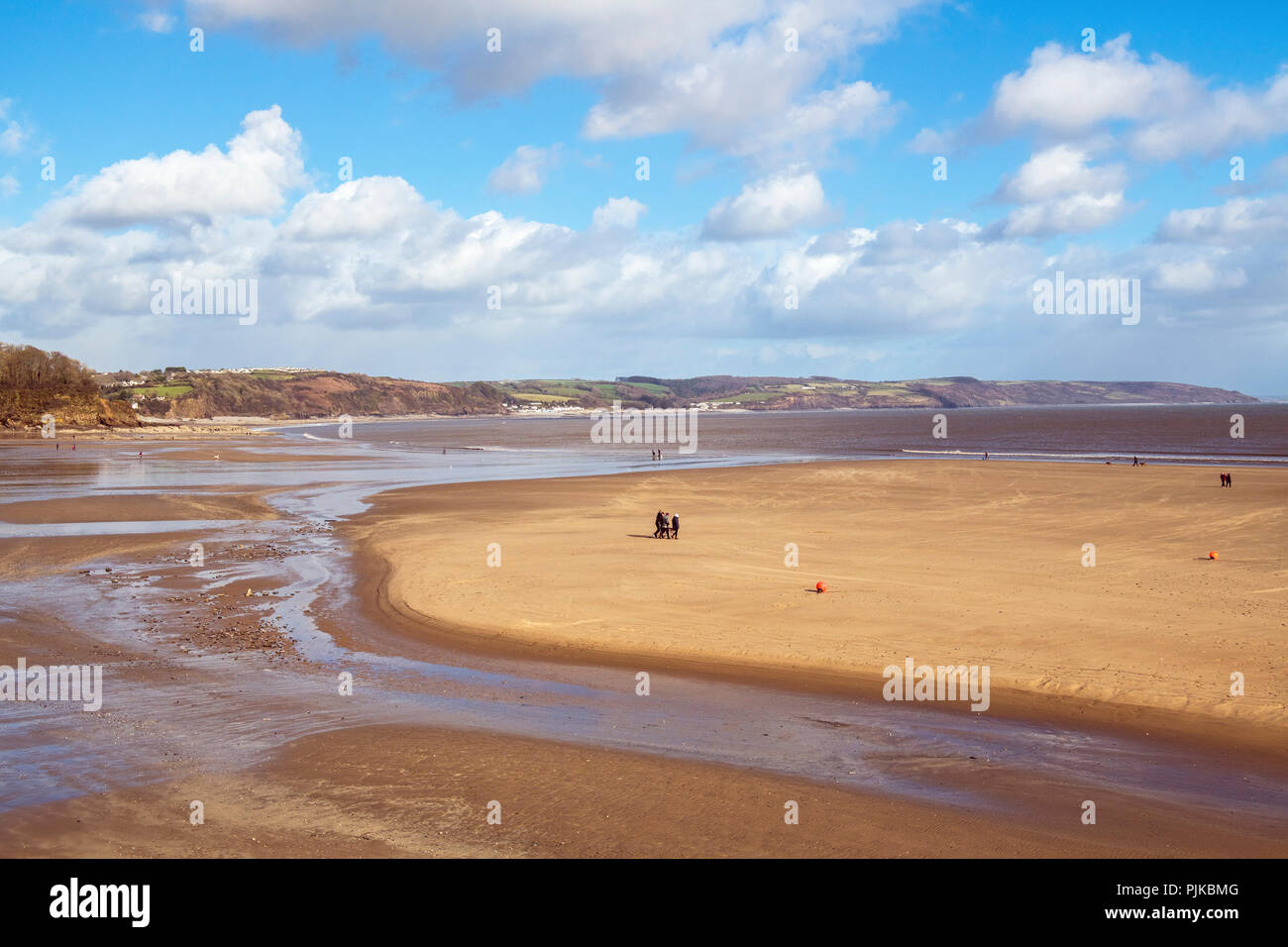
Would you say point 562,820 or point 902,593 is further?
point 902,593

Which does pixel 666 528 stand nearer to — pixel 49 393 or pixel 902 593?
pixel 902 593

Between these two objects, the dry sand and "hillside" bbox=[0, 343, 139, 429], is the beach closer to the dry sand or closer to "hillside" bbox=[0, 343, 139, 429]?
the dry sand

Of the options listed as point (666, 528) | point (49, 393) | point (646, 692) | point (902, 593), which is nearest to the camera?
point (646, 692)

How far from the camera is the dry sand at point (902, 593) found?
1437 cm

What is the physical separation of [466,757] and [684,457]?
6847 centimetres

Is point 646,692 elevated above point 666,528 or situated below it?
below

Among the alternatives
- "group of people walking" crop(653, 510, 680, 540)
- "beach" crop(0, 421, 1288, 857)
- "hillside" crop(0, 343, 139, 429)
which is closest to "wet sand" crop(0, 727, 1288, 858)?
"beach" crop(0, 421, 1288, 857)

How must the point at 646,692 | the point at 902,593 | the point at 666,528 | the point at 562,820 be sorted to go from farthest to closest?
1. the point at 666,528
2. the point at 902,593
3. the point at 646,692
4. the point at 562,820

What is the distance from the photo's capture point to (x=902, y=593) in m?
20.4

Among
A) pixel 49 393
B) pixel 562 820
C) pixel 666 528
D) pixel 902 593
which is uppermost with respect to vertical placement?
pixel 49 393

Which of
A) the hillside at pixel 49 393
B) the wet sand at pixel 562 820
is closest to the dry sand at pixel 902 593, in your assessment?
the wet sand at pixel 562 820

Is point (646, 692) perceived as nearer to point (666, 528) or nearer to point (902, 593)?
point (902, 593)

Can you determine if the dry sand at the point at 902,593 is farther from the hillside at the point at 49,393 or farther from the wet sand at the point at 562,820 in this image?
the hillside at the point at 49,393

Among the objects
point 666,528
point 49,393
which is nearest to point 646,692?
point 666,528
